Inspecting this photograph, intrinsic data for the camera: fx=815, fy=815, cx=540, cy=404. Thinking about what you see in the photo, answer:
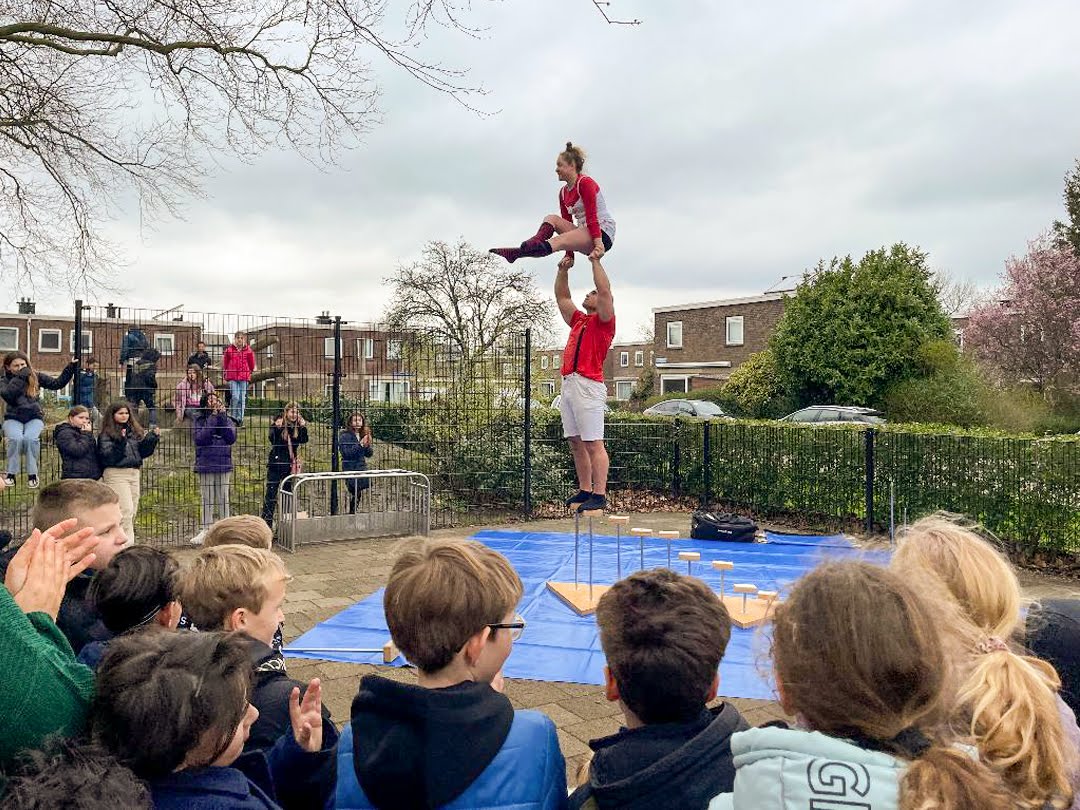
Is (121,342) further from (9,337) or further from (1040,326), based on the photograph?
(9,337)

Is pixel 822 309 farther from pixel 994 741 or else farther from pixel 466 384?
pixel 994 741

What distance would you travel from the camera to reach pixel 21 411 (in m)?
9.02

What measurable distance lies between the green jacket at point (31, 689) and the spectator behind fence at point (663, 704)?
1052 mm

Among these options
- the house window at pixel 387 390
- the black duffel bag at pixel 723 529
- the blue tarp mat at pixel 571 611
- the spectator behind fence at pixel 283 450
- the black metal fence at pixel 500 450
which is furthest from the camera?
the house window at pixel 387 390

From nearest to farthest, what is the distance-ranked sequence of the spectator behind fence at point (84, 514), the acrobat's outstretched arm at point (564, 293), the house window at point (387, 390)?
the spectator behind fence at point (84, 514) → the acrobat's outstretched arm at point (564, 293) → the house window at point (387, 390)

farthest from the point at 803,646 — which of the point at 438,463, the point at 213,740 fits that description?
the point at 438,463

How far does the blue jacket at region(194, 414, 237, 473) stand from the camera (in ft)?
29.3

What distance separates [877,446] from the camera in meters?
10.2

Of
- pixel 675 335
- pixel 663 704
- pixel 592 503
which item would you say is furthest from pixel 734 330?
pixel 663 704

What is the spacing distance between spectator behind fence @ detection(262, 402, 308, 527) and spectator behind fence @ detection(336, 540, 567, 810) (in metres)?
7.80

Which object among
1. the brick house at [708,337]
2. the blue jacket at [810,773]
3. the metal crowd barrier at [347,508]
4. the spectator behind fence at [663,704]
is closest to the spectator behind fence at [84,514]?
the spectator behind fence at [663,704]

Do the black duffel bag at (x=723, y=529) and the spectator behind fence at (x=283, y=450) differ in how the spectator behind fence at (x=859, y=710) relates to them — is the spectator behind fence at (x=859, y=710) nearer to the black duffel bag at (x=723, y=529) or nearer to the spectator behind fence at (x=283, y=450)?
the black duffel bag at (x=723, y=529)

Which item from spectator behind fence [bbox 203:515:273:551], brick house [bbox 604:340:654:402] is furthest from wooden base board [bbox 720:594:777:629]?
brick house [bbox 604:340:654:402]

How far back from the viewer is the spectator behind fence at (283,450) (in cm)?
945
